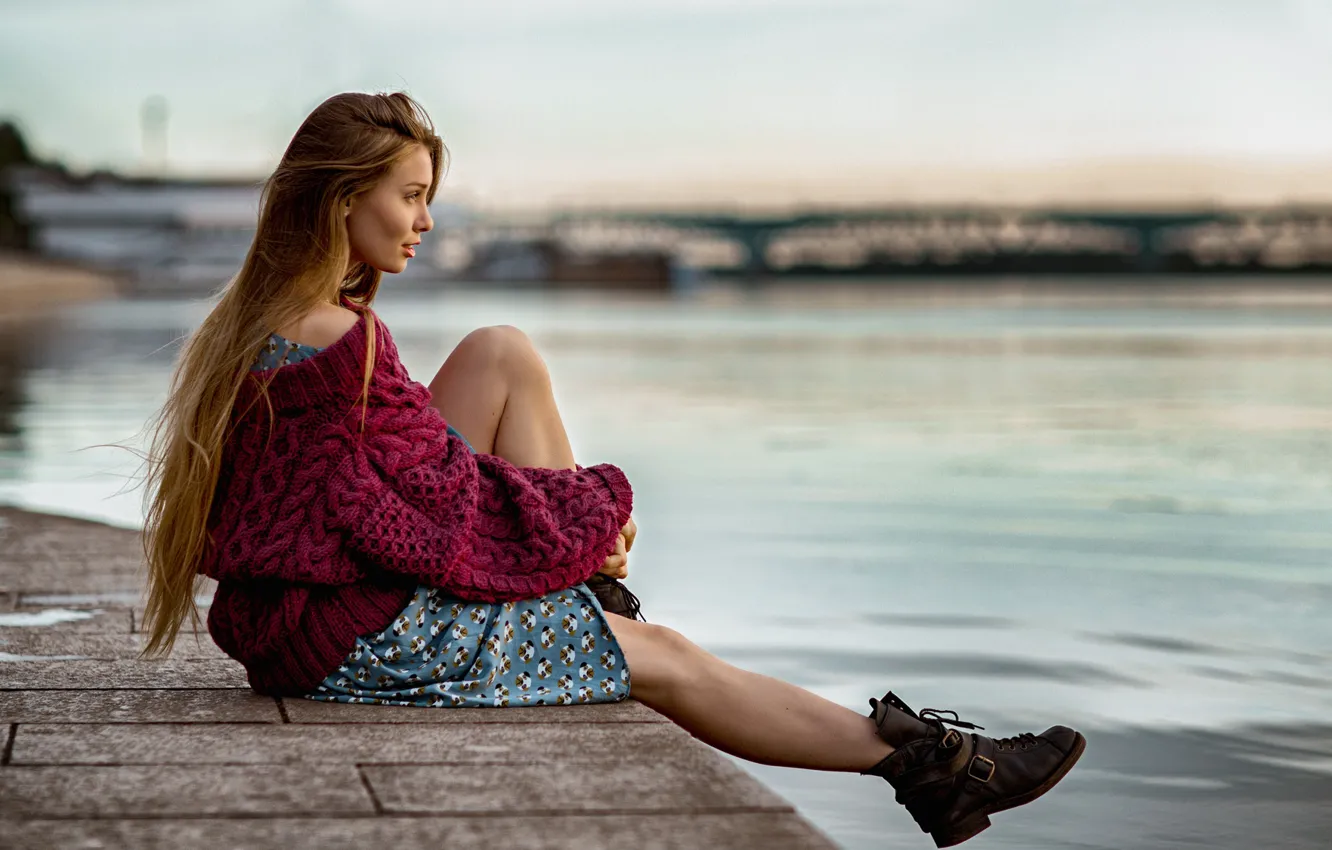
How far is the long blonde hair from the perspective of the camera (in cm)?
293

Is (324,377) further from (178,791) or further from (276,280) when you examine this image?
(178,791)

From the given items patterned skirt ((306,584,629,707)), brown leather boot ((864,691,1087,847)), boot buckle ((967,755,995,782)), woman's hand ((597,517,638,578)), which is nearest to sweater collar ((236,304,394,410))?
patterned skirt ((306,584,629,707))

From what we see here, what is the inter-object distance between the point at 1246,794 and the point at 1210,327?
101 feet

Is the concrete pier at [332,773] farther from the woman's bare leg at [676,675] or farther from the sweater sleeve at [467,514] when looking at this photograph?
the sweater sleeve at [467,514]

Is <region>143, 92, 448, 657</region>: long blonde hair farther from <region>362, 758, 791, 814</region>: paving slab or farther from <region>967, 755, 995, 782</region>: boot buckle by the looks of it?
<region>967, 755, 995, 782</region>: boot buckle

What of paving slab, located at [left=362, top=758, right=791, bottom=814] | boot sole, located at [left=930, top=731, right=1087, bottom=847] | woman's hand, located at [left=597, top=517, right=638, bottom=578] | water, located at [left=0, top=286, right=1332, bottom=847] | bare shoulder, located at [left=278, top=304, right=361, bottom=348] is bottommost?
water, located at [left=0, top=286, right=1332, bottom=847]

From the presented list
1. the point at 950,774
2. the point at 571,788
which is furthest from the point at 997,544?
the point at 571,788

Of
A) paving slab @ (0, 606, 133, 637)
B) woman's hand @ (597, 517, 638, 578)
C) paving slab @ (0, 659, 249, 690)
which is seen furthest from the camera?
paving slab @ (0, 606, 133, 637)

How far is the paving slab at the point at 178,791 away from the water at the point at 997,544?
4.07ft

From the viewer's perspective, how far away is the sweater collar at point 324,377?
2.86m

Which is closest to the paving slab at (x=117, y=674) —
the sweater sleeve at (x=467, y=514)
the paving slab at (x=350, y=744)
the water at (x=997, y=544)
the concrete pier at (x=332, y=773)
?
the concrete pier at (x=332, y=773)

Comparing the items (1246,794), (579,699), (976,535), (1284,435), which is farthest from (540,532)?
(1284,435)

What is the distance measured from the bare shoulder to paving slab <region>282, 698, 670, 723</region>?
1.94ft

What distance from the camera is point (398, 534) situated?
2807 mm
